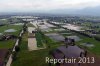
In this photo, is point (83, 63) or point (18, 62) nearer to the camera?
point (83, 63)

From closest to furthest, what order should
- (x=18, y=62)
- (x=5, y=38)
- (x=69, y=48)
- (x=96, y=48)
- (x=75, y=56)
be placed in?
1. (x=75, y=56)
2. (x=18, y=62)
3. (x=69, y=48)
4. (x=96, y=48)
5. (x=5, y=38)

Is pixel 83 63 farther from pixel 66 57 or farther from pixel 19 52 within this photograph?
pixel 19 52

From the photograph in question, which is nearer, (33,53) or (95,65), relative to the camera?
(95,65)

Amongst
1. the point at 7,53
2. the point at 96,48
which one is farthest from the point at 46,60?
the point at 96,48

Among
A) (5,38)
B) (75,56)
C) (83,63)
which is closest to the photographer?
(83,63)

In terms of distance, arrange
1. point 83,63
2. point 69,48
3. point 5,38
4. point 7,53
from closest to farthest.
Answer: point 83,63 → point 69,48 → point 7,53 → point 5,38

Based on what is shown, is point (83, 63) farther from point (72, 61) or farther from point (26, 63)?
point (26, 63)

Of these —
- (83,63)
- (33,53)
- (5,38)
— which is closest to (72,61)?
(83,63)

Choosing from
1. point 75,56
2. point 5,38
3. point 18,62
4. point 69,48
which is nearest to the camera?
point 75,56

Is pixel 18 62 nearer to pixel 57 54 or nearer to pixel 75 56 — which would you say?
pixel 57 54
